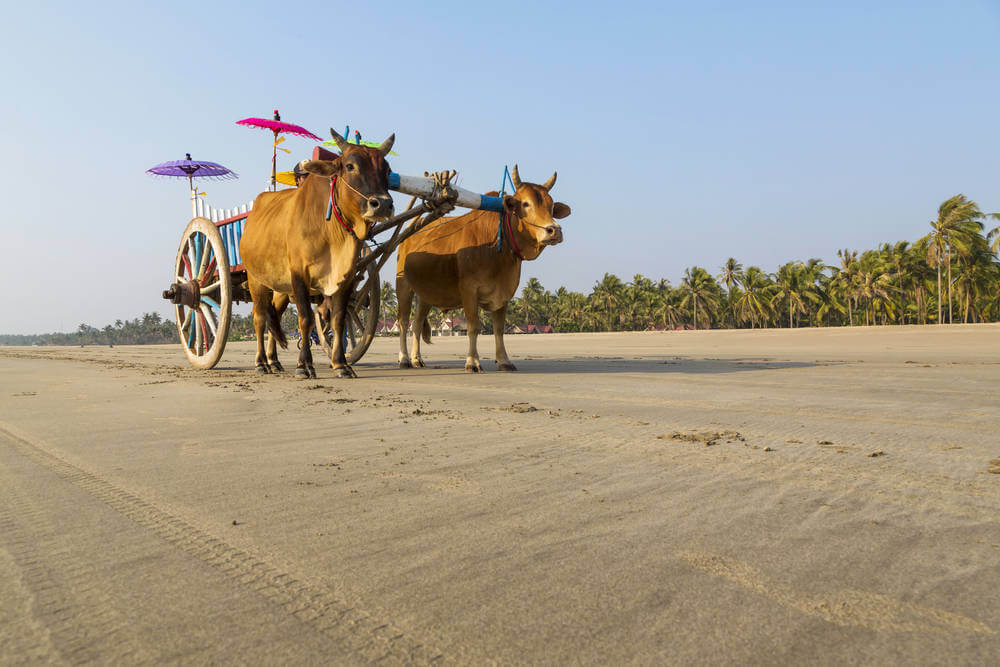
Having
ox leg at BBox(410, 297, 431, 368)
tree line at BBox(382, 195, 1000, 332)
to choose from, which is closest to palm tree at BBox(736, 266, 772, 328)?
tree line at BBox(382, 195, 1000, 332)

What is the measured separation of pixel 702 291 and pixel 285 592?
7499cm

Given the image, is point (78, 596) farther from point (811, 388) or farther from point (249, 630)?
point (811, 388)

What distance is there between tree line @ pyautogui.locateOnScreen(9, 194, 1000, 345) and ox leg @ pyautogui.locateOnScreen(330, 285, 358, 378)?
26.8 metres

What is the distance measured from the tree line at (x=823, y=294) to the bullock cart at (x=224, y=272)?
2310cm

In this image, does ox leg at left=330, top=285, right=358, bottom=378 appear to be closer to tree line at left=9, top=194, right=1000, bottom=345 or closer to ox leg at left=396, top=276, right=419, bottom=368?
ox leg at left=396, top=276, right=419, bottom=368

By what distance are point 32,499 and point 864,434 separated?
4.15 m

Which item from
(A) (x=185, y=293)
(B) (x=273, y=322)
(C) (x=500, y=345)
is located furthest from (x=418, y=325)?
(A) (x=185, y=293)

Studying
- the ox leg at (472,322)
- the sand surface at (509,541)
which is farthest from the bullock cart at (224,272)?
the sand surface at (509,541)

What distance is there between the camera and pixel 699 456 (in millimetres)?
3211

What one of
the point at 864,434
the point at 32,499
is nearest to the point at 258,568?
the point at 32,499

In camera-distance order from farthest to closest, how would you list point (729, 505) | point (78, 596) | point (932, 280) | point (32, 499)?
1. point (932, 280)
2. point (32, 499)
3. point (729, 505)
4. point (78, 596)

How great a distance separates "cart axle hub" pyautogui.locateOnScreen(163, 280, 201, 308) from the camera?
10.5 metres

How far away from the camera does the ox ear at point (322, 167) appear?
7598 mm

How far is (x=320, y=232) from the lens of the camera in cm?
812
